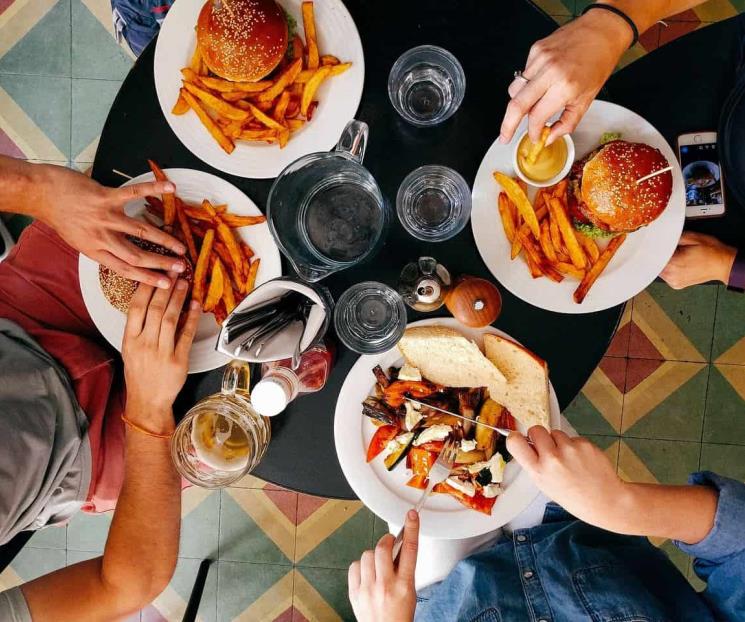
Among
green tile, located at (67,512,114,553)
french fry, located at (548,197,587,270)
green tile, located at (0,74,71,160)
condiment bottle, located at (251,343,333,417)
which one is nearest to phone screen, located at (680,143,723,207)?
french fry, located at (548,197,587,270)

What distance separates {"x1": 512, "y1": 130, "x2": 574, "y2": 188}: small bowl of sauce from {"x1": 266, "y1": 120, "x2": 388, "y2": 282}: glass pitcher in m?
0.35

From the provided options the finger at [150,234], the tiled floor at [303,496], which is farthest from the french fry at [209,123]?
the tiled floor at [303,496]

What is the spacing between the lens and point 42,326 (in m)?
1.72

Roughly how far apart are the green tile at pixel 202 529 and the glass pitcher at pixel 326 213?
160 centimetres

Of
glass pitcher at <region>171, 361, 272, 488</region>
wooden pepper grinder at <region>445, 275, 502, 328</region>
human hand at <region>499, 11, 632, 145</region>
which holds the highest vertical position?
human hand at <region>499, 11, 632, 145</region>

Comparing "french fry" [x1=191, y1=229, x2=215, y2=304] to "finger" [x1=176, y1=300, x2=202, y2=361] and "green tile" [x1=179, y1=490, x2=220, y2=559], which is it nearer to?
"finger" [x1=176, y1=300, x2=202, y2=361]

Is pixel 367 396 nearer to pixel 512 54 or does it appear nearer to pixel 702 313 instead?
pixel 512 54

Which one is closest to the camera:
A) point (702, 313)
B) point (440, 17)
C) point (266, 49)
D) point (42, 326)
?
point (266, 49)

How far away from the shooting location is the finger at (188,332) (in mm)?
1552

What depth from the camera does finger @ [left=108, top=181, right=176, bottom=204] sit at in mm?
1495

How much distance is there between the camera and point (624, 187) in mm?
1366

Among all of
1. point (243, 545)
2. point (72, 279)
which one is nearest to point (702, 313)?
point (243, 545)

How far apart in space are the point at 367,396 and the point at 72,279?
918mm

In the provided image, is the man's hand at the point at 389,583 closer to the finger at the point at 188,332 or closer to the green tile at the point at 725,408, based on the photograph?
the finger at the point at 188,332
